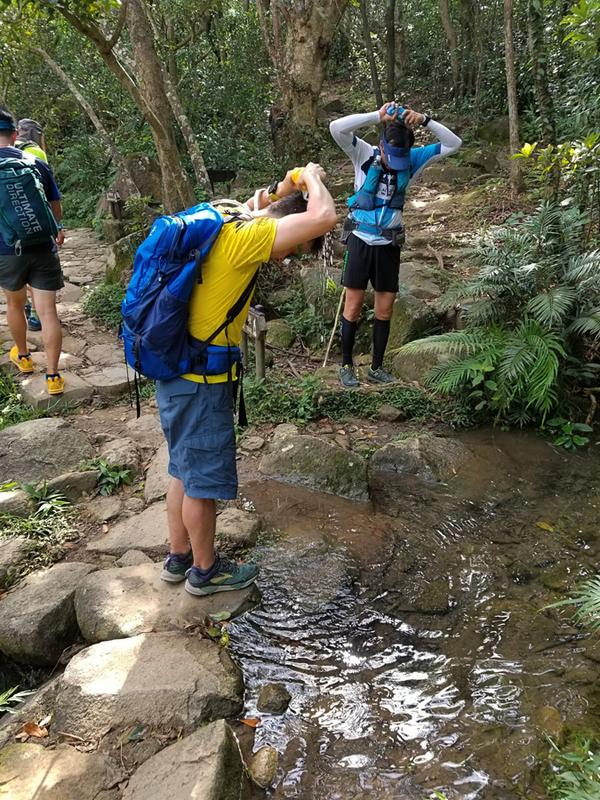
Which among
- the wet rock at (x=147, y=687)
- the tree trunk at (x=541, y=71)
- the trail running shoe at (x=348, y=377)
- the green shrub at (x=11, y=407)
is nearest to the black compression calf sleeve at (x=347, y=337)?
the trail running shoe at (x=348, y=377)

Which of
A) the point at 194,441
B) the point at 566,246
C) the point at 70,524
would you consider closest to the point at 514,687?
the point at 194,441

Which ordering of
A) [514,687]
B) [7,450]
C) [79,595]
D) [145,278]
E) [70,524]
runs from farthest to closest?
1. [7,450]
2. [70,524]
3. [79,595]
4. [514,687]
5. [145,278]

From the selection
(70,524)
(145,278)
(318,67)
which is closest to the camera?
(145,278)

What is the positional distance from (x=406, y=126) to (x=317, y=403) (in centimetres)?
223

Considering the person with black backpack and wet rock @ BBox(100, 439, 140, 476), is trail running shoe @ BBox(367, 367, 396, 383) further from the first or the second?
the person with black backpack

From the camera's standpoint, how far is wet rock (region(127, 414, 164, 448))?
4.75m

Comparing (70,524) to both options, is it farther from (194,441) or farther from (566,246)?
(566,246)

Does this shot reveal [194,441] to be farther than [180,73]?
No

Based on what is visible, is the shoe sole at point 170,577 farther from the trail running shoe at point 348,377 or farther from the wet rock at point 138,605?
the trail running shoe at point 348,377

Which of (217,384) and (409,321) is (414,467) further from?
(217,384)

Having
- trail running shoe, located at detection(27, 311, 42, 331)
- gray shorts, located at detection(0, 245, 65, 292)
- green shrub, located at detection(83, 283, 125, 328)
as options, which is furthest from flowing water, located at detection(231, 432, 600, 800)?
green shrub, located at detection(83, 283, 125, 328)

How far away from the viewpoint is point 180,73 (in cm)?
1284

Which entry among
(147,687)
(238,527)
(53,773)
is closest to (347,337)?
(238,527)

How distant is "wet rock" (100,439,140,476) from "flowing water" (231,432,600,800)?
961 millimetres
